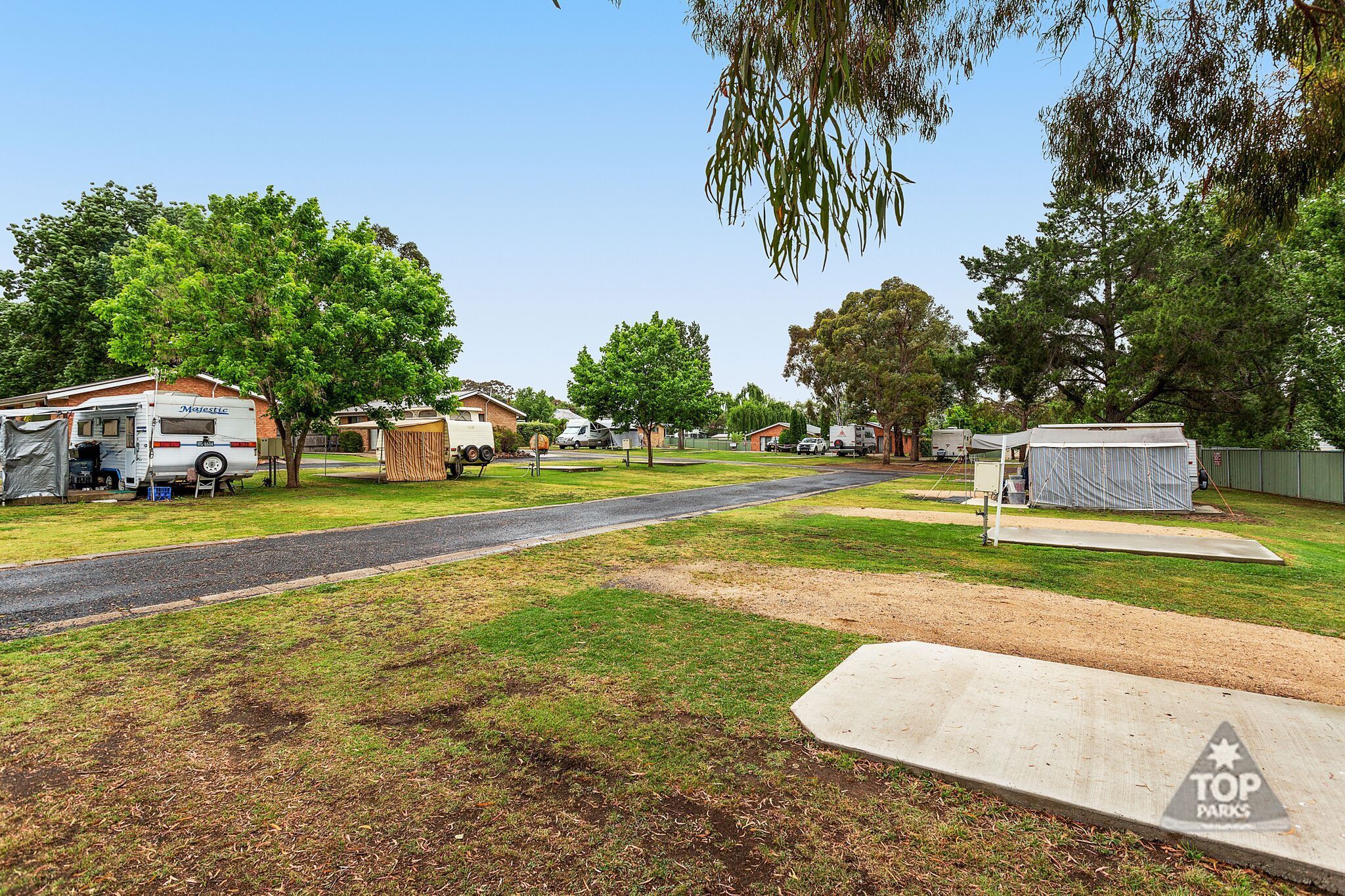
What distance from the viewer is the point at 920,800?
2.67 m

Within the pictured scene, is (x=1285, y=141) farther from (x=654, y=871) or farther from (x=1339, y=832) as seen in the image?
(x=654, y=871)

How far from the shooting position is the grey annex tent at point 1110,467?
16172 millimetres

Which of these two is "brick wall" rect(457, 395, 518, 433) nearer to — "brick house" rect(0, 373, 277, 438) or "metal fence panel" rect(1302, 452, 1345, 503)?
"brick house" rect(0, 373, 277, 438)

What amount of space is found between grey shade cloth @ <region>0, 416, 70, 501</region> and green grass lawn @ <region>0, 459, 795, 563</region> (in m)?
0.63

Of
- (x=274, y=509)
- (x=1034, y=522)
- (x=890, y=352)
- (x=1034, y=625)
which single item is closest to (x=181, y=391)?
(x=274, y=509)

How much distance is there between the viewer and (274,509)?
44.2ft

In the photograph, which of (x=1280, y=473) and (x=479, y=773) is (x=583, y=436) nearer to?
(x=1280, y=473)

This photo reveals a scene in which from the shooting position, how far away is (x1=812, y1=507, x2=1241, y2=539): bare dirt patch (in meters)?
12.4

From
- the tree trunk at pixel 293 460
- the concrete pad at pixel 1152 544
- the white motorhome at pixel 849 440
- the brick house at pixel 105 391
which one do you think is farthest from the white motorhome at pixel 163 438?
the white motorhome at pixel 849 440

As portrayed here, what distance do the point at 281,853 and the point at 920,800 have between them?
2666 millimetres

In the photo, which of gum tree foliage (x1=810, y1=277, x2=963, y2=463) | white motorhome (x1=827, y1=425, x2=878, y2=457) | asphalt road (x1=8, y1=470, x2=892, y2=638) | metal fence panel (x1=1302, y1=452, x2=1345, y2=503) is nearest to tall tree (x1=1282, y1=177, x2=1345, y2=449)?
metal fence panel (x1=1302, y1=452, x2=1345, y2=503)

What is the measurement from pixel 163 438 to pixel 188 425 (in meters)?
0.58

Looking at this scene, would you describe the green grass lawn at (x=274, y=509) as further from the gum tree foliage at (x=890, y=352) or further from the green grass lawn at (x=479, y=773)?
the gum tree foliage at (x=890, y=352)

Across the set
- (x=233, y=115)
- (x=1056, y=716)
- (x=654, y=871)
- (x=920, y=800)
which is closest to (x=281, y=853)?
(x=654, y=871)
